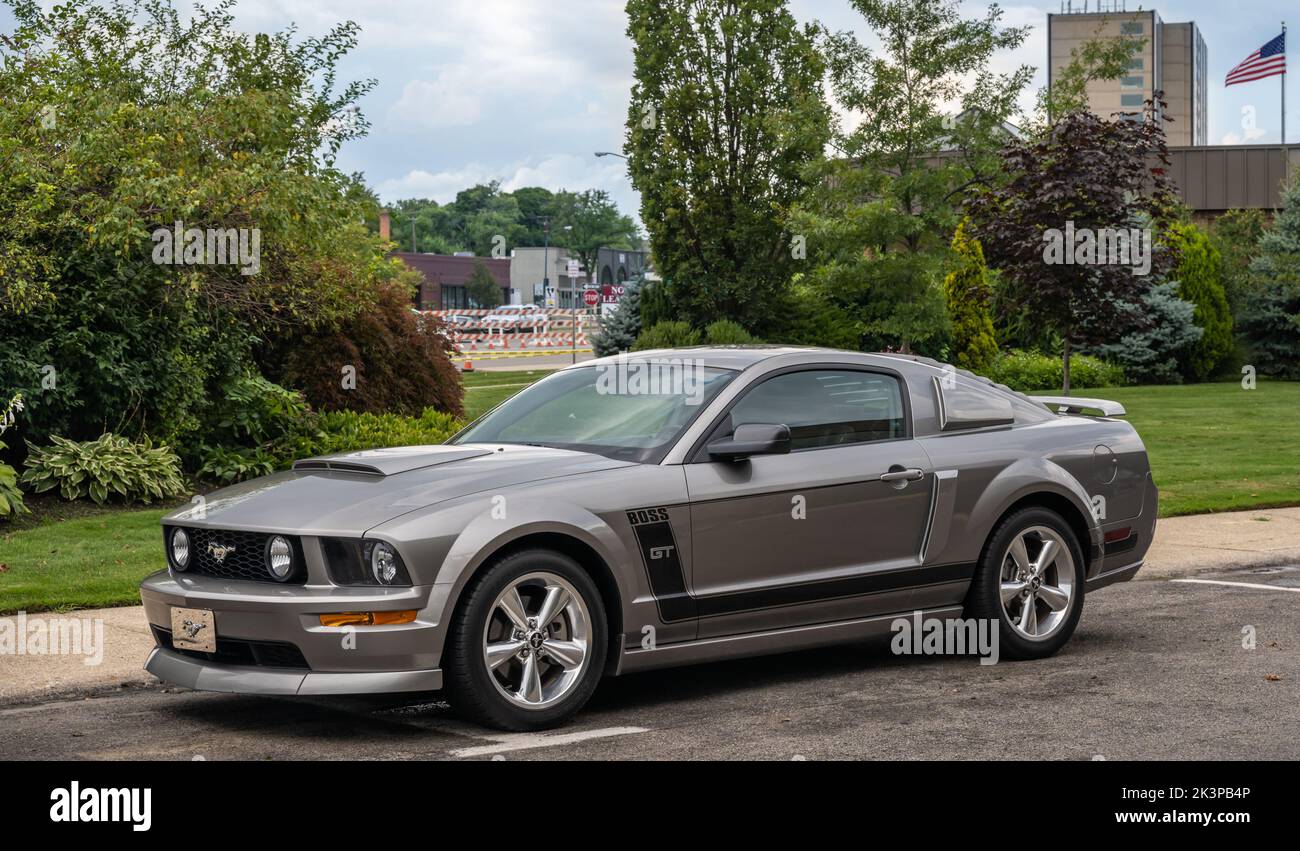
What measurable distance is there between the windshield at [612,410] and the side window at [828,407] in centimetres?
23

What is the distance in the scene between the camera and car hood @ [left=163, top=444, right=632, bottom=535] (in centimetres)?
598

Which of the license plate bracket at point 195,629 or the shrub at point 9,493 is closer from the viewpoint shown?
the license plate bracket at point 195,629

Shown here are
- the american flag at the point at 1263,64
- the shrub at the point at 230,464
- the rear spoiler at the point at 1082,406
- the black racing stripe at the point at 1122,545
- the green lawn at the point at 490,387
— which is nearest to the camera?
the black racing stripe at the point at 1122,545

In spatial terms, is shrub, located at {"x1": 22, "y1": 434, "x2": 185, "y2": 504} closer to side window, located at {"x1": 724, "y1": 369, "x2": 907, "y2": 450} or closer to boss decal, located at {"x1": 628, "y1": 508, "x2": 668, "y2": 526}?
side window, located at {"x1": 724, "y1": 369, "x2": 907, "y2": 450}

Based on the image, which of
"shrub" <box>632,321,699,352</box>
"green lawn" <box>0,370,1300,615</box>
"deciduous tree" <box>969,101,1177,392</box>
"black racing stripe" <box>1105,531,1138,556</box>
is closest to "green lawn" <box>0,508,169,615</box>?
"green lawn" <box>0,370,1300,615</box>

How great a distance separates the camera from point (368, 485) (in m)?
6.25

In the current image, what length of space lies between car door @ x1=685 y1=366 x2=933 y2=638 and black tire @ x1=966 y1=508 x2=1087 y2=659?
0.46m

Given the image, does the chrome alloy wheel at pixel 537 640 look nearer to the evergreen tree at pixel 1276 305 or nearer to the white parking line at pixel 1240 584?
the white parking line at pixel 1240 584

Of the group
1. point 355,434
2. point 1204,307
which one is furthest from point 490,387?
point 1204,307

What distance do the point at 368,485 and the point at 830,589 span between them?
2169 millimetres

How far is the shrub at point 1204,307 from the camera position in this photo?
35062mm

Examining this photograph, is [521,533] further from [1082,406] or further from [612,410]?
[1082,406]

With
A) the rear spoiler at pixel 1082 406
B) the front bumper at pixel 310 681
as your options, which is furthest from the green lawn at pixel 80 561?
the rear spoiler at pixel 1082 406
